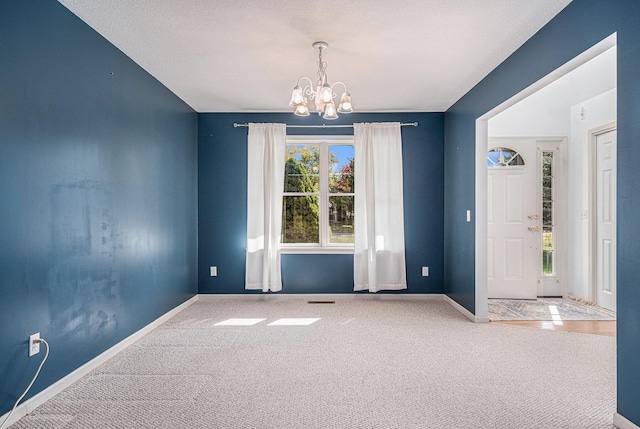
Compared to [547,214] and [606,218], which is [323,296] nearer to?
[547,214]

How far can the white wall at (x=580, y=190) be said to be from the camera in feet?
15.7

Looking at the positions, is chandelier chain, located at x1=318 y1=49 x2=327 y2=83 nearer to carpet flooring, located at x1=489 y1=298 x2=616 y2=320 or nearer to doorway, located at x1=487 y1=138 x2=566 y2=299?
doorway, located at x1=487 y1=138 x2=566 y2=299

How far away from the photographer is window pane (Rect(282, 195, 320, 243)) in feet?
17.1

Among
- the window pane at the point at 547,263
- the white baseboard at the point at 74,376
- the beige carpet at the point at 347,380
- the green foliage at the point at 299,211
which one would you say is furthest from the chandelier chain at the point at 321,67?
the window pane at the point at 547,263

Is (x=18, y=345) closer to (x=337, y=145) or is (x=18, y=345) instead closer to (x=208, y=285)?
(x=208, y=285)

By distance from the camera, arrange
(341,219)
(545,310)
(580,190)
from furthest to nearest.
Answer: (341,219)
(580,190)
(545,310)

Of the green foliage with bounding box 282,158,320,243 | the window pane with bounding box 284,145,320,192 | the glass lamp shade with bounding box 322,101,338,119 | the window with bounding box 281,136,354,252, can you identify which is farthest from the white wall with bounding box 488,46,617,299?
the glass lamp shade with bounding box 322,101,338,119

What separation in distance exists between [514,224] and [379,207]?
184cm

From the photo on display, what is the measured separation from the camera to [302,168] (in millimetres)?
5227

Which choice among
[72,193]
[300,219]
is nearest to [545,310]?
[300,219]

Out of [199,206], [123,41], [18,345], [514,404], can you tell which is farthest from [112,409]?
[199,206]

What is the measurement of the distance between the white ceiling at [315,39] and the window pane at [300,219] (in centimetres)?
154

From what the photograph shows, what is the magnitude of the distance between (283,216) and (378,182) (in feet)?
4.40

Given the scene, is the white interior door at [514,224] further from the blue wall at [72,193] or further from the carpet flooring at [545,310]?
the blue wall at [72,193]
